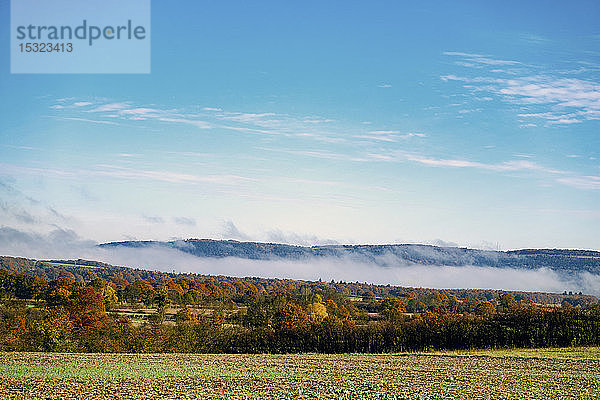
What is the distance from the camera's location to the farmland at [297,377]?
2319cm

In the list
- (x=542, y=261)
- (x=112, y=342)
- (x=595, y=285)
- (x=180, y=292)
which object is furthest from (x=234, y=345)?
(x=542, y=261)

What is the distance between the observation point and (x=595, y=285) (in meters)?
162

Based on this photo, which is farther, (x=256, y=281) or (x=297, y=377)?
(x=256, y=281)

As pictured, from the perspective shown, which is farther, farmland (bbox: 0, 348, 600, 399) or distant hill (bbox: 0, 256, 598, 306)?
distant hill (bbox: 0, 256, 598, 306)

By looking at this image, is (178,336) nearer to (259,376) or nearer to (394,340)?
(394,340)

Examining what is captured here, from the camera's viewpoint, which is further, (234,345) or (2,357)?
(234,345)

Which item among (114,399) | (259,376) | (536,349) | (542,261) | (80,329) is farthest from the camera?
(542,261)

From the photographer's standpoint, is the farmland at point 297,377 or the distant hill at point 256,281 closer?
the farmland at point 297,377

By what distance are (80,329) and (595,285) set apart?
149 metres

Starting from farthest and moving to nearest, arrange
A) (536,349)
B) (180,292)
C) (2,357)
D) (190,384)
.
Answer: (180,292), (536,349), (2,357), (190,384)

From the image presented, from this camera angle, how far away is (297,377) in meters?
28.9

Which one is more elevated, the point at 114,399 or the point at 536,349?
the point at 114,399

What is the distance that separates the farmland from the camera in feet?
76.1

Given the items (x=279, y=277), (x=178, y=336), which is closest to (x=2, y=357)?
(x=178, y=336)
